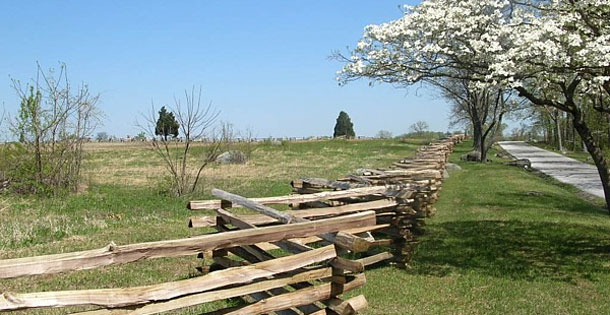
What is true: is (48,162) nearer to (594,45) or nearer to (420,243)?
(420,243)

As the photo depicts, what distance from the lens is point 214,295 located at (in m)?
4.25

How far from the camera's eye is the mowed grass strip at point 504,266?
6.63 metres

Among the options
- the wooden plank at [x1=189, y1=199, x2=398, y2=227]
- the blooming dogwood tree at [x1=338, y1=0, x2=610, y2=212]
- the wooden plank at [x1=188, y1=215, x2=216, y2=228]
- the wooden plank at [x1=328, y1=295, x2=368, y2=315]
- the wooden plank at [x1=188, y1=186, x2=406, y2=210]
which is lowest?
the wooden plank at [x1=328, y1=295, x2=368, y2=315]

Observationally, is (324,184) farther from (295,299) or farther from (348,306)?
(295,299)

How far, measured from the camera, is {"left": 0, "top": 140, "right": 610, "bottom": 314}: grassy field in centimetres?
686

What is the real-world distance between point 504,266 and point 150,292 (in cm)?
642

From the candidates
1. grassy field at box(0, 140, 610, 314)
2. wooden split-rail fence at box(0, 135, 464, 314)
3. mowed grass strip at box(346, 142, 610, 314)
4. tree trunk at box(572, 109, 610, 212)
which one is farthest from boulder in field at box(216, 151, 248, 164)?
tree trunk at box(572, 109, 610, 212)

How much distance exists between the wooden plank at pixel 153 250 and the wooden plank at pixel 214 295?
0.35 metres

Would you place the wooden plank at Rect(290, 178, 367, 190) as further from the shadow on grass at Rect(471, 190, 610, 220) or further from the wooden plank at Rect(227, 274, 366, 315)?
the shadow on grass at Rect(471, 190, 610, 220)

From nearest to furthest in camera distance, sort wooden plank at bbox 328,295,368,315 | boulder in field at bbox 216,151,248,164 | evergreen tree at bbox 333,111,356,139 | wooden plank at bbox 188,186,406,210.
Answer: wooden plank at bbox 328,295,368,315, wooden plank at bbox 188,186,406,210, boulder in field at bbox 216,151,248,164, evergreen tree at bbox 333,111,356,139

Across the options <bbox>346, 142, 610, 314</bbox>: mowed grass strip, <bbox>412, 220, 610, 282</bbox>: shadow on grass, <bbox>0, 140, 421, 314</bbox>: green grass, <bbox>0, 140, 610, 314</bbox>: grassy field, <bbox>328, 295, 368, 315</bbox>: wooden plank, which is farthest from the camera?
<bbox>412, 220, 610, 282</bbox>: shadow on grass

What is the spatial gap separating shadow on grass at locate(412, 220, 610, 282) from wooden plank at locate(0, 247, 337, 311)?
4.12m

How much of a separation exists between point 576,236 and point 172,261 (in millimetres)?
8004

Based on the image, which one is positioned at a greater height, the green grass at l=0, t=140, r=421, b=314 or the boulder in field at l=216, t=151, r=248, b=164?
the boulder in field at l=216, t=151, r=248, b=164
